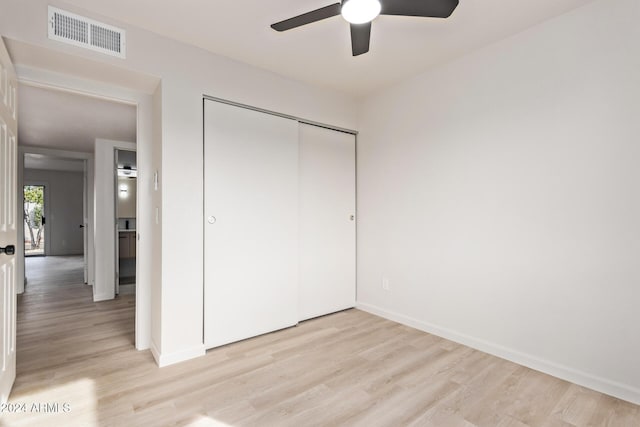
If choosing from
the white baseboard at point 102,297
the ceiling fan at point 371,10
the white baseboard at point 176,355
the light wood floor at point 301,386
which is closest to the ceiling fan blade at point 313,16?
the ceiling fan at point 371,10

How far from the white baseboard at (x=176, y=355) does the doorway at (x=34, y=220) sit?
926 cm

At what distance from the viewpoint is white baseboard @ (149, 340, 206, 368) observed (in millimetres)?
2293

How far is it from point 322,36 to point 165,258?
2.05 meters

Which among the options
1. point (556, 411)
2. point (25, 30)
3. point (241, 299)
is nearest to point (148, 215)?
point (241, 299)

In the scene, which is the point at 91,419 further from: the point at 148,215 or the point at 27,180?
the point at 27,180

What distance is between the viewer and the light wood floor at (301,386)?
1.71 metres

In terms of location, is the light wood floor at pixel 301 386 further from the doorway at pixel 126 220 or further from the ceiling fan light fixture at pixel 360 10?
the doorway at pixel 126 220

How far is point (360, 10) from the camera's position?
1.49 metres

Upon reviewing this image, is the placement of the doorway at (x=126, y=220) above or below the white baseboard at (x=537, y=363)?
above

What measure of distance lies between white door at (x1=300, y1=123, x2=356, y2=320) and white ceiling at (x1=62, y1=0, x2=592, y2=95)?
75cm

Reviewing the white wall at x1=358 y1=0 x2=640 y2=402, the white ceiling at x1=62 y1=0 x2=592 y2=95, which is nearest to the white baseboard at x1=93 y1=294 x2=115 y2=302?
the white ceiling at x1=62 y1=0 x2=592 y2=95

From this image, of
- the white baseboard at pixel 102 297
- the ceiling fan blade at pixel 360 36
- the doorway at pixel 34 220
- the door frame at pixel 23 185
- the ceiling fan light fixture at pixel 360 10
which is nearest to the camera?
the ceiling fan light fixture at pixel 360 10

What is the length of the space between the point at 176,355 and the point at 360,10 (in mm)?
2553

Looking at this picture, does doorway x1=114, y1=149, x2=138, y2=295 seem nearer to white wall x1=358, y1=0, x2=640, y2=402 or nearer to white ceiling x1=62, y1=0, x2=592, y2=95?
white ceiling x1=62, y1=0, x2=592, y2=95
